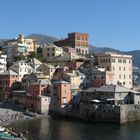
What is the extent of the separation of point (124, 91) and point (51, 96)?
807 inches

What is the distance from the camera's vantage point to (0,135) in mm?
65938

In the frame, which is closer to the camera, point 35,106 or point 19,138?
point 19,138

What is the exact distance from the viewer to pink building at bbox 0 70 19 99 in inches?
4542

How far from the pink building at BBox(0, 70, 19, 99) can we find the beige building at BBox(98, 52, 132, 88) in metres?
27.8

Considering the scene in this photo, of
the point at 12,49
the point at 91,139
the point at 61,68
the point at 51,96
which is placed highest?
the point at 12,49

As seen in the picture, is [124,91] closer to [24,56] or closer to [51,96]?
[51,96]

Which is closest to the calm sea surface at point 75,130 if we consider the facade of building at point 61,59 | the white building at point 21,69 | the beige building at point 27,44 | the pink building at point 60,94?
the pink building at point 60,94

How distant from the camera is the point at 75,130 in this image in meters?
80.0

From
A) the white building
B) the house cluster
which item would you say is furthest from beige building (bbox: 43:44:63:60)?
the white building

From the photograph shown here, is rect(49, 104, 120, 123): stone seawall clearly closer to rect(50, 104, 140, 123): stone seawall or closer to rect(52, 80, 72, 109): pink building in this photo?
rect(50, 104, 140, 123): stone seawall

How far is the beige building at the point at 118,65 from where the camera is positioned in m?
115

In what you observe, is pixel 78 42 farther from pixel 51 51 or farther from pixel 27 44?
pixel 27 44

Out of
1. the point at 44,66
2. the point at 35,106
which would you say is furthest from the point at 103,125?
the point at 44,66

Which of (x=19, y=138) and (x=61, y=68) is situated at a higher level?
(x=61, y=68)
